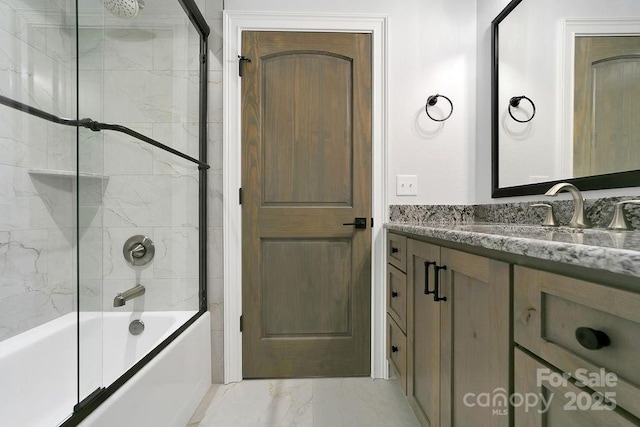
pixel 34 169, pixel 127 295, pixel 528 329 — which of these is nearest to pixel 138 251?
pixel 127 295

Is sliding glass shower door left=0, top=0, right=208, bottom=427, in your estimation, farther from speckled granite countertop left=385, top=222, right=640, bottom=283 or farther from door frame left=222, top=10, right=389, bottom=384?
speckled granite countertop left=385, top=222, right=640, bottom=283

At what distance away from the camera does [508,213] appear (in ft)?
5.19

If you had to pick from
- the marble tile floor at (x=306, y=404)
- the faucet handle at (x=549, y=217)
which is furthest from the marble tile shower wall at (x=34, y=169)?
the faucet handle at (x=549, y=217)

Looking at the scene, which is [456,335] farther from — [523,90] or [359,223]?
[523,90]

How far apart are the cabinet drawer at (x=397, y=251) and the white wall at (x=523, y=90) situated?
644 millimetres

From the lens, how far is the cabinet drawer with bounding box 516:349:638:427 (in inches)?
18.3

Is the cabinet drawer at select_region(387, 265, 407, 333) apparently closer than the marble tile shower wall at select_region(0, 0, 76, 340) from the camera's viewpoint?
No

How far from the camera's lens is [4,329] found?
3.94ft

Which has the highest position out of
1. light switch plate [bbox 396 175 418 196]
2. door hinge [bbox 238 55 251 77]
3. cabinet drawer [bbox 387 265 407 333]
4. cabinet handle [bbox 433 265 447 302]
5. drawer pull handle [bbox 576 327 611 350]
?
door hinge [bbox 238 55 251 77]

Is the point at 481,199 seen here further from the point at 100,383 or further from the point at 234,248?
the point at 100,383

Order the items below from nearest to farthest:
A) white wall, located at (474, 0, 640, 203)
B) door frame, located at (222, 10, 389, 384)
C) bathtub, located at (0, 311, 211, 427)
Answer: bathtub, located at (0, 311, 211, 427) < white wall, located at (474, 0, 640, 203) < door frame, located at (222, 10, 389, 384)

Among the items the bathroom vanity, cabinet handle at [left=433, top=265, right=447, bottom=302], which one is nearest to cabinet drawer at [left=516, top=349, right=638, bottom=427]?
the bathroom vanity

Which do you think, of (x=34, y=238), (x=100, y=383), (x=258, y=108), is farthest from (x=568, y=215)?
(x=34, y=238)

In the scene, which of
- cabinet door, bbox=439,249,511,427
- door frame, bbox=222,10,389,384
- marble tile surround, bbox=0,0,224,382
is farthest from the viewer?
door frame, bbox=222,10,389,384
